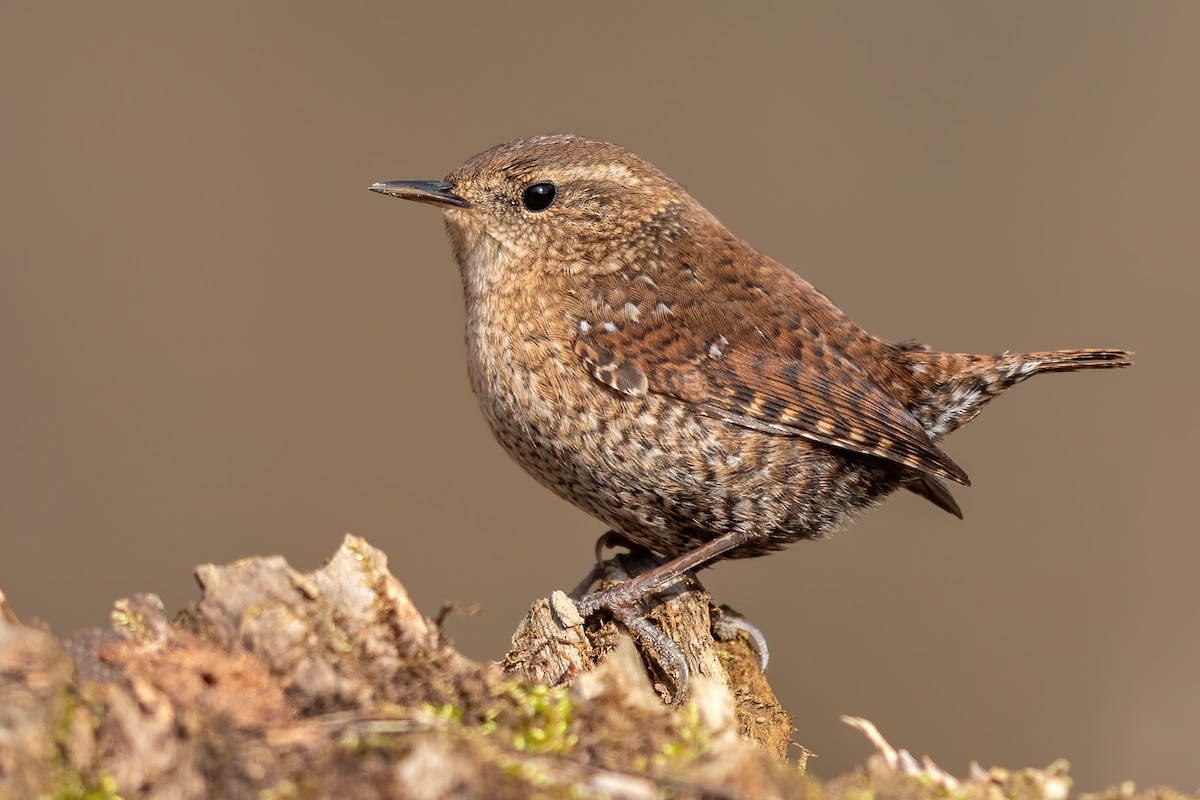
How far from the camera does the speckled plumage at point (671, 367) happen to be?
3305mm

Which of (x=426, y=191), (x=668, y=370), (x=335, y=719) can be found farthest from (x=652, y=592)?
(x=335, y=719)

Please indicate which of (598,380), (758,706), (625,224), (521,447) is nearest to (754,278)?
(625,224)

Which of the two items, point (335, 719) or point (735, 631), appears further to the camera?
point (735, 631)

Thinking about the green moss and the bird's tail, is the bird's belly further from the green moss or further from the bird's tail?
the green moss

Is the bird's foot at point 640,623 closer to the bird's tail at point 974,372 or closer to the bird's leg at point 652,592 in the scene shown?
the bird's leg at point 652,592

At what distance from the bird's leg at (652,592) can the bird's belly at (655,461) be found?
6 centimetres

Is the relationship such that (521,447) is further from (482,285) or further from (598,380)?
(482,285)

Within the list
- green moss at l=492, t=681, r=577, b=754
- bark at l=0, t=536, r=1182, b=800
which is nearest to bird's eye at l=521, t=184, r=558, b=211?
bark at l=0, t=536, r=1182, b=800

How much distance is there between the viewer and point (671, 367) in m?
3.32

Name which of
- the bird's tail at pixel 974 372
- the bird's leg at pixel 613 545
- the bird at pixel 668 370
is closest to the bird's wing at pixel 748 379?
the bird at pixel 668 370

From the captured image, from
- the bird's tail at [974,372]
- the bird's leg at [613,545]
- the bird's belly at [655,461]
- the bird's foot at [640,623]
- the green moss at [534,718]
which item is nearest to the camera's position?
the green moss at [534,718]

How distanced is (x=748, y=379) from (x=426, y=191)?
128cm

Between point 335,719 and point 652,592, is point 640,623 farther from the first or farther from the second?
point 335,719

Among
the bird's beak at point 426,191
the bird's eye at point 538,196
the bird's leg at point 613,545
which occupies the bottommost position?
the bird's leg at point 613,545
